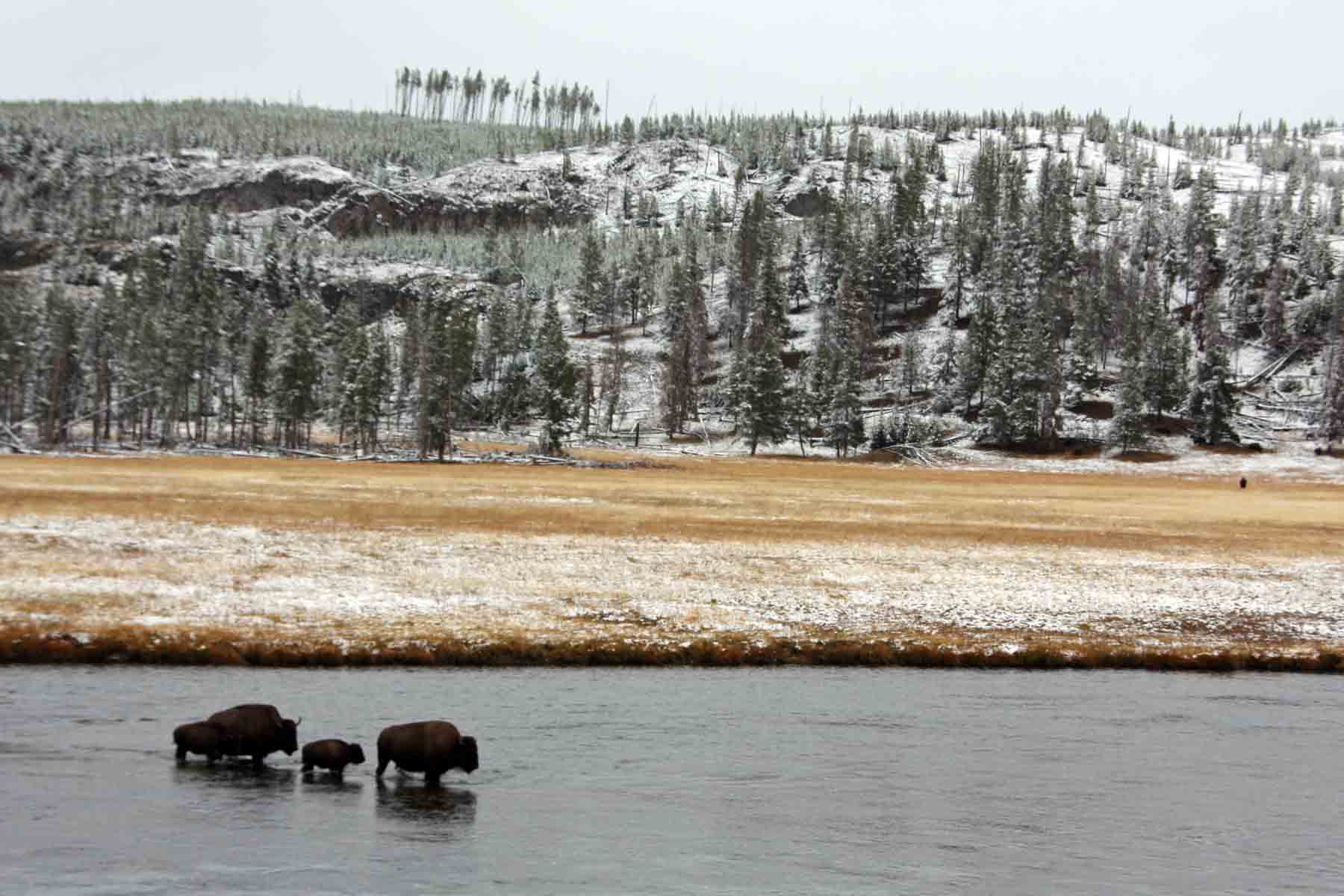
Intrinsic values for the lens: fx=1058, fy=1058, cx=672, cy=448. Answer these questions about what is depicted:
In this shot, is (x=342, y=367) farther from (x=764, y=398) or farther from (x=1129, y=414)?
(x=1129, y=414)

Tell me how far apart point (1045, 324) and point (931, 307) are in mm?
43653

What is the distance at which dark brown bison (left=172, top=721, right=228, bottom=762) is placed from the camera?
14555 mm

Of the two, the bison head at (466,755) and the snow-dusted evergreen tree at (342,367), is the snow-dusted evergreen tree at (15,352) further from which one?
the bison head at (466,755)

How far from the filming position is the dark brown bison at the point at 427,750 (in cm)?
1423

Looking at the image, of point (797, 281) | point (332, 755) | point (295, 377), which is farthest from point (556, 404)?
point (797, 281)

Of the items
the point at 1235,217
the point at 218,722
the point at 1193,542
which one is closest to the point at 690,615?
the point at 218,722

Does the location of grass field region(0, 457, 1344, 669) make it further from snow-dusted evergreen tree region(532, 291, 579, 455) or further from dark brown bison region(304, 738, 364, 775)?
snow-dusted evergreen tree region(532, 291, 579, 455)

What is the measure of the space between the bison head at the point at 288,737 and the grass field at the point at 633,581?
740cm

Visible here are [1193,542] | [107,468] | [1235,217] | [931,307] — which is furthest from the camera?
[1235,217]

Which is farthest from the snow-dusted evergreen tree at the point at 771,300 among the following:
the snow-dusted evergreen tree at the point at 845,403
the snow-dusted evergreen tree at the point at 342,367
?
the snow-dusted evergreen tree at the point at 342,367

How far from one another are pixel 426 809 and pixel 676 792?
334cm

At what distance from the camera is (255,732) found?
14703 millimetres

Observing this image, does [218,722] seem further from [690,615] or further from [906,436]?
[906,436]

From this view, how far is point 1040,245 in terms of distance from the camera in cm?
17488
